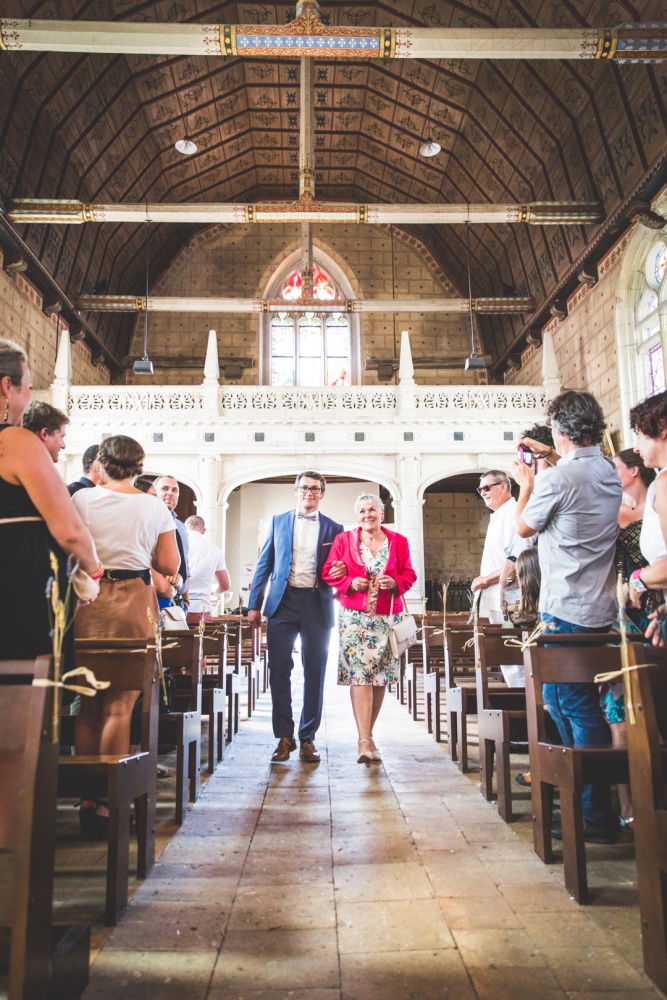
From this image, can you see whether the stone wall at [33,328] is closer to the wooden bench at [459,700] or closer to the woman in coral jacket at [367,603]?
the woman in coral jacket at [367,603]

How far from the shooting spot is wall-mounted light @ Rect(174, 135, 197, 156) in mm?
14607

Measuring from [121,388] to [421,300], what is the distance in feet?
20.8

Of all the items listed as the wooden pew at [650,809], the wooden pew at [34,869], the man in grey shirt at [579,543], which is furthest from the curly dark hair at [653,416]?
the wooden pew at [34,869]

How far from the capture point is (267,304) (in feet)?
48.5

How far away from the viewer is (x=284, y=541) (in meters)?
4.45

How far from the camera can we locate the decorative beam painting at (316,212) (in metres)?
11.2

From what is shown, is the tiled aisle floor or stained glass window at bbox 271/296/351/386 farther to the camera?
stained glass window at bbox 271/296/351/386

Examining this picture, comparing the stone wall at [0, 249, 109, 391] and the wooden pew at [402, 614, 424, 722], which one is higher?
the stone wall at [0, 249, 109, 391]

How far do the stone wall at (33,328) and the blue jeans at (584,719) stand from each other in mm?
11552

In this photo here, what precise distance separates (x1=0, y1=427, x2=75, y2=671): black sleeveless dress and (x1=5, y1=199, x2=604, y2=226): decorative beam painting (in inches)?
414

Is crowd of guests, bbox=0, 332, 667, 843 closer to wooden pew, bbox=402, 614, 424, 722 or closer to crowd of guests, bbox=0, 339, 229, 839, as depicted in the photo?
A: crowd of guests, bbox=0, 339, 229, 839

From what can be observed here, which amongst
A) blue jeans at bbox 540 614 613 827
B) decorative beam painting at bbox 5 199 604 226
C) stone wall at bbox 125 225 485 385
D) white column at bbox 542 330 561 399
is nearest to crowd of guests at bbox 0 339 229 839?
blue jeans at bbox 540 614 613 827

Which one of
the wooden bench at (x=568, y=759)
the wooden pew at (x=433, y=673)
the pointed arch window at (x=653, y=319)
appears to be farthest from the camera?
the pointed arch window at (x=653, y=319)

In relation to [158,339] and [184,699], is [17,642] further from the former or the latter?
[158,339]
